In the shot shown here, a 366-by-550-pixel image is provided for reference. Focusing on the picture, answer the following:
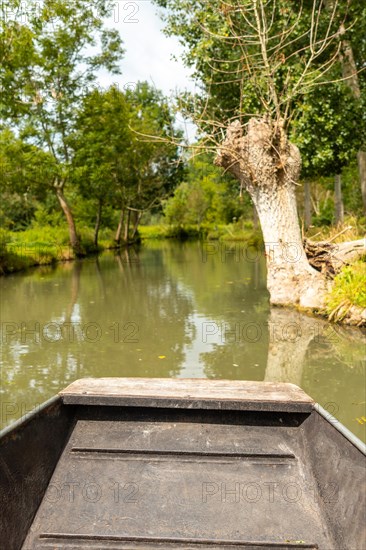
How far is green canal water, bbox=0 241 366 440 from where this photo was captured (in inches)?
200

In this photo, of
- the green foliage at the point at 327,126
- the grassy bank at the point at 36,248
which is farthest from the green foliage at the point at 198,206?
the green foliage at the point at 327,126

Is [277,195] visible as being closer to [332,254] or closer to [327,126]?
[332,254]

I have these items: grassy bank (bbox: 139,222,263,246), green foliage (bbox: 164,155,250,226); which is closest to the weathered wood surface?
grassy bank (bbox: 139,222,263,246)

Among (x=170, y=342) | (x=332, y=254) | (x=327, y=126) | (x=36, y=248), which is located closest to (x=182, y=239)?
(x=36, y=248)

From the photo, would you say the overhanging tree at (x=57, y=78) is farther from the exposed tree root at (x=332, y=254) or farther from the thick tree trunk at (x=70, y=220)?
the exposed tree root at (x=332, y=254)

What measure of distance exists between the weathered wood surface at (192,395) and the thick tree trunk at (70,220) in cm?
2166

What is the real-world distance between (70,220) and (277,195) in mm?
16526

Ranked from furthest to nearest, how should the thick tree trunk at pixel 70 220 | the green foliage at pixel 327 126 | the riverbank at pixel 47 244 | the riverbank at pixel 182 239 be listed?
the thick tree trunk at pixel 70 220
the riverbank at pixel 47 244
the green foliage at pixel 327 126
the riverbank at pixel 182 239

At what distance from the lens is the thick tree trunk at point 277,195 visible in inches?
338

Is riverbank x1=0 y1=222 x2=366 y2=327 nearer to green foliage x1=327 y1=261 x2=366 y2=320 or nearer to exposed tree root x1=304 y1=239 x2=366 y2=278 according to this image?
green foliage x1=327 y1=261 x2=366 y2=320

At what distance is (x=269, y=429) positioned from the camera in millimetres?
2652

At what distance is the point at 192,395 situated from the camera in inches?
105

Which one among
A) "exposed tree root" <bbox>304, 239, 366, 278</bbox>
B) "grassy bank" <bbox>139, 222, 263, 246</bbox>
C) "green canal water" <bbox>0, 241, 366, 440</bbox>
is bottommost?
"green canal water" <bbox>0, 241, 366, 440</bbox>

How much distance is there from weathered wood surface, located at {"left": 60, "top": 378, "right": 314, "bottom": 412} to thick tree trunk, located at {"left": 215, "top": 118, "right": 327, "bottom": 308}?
631 centimetres
